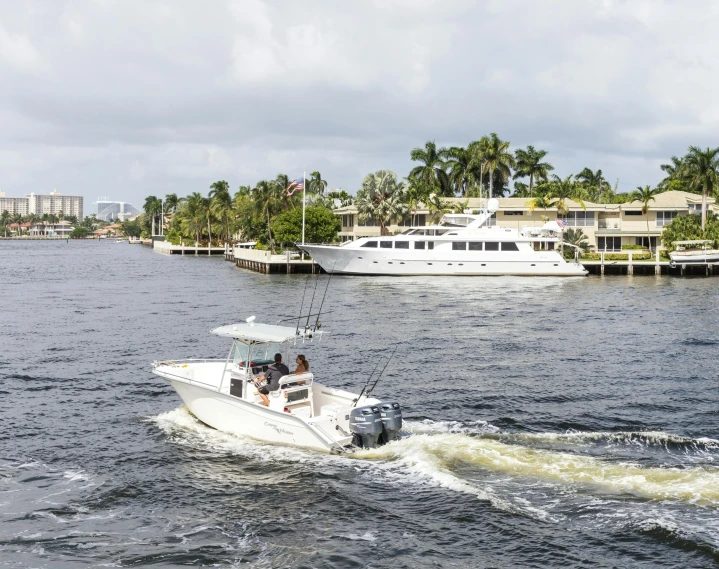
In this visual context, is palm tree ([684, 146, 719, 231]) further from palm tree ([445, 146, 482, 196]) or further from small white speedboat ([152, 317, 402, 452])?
small white speedboat ([152, 317, 402, 452])

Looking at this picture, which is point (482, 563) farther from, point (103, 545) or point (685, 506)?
point (103, 545)

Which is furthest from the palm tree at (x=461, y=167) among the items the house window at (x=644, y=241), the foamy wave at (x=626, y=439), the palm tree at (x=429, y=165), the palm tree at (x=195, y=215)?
the foamy wave at (x=626, y=439)

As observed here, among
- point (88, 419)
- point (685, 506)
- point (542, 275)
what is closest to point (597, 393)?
point (685, 506)

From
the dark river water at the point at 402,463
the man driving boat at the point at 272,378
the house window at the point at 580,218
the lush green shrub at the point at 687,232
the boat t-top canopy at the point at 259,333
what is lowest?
the dark river water at the point at 402,463

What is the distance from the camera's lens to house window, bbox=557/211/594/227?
84.4 metres

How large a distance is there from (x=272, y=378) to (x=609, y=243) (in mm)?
74691

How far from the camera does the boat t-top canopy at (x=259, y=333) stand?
1731cm

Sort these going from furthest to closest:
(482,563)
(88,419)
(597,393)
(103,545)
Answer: (597,393) → (88,419) → (103,545) → (482,563)

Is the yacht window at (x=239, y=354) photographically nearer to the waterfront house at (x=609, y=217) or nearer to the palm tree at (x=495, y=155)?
the waterfront house at (x=609, y=217)

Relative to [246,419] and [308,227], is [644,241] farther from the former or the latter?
[246,419]

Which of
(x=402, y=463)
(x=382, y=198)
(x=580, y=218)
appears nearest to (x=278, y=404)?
(x=402, y=463)

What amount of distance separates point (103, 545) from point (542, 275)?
198 feet

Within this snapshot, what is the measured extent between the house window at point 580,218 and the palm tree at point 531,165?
2391cm

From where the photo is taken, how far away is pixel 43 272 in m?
79.8
